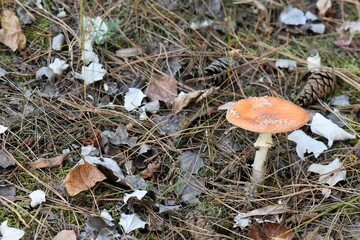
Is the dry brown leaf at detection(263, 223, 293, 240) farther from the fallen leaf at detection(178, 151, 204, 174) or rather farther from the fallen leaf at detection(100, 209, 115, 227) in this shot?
the fallen leaf at detection(100, 209, 115, 227)

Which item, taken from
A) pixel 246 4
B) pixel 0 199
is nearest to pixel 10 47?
pixel 0 199

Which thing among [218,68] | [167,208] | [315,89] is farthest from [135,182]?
[315,89]

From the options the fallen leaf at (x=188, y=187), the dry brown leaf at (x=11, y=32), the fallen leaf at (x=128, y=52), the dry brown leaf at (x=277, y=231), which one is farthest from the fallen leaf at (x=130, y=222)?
the dry brown leaf at (x=11, y=32)

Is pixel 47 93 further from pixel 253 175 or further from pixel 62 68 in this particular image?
pixel 253 175

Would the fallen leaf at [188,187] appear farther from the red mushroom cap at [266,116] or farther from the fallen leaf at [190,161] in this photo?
the red mushroom cap at [266,116]

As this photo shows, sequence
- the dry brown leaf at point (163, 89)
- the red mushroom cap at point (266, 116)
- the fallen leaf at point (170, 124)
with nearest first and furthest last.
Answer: the red mushroom cap at point (266, 116) → the fallen leaf at point (170, 124) → the dry brown leaf at point (163, 89)

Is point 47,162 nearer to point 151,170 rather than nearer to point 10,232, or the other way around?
point 10,232
